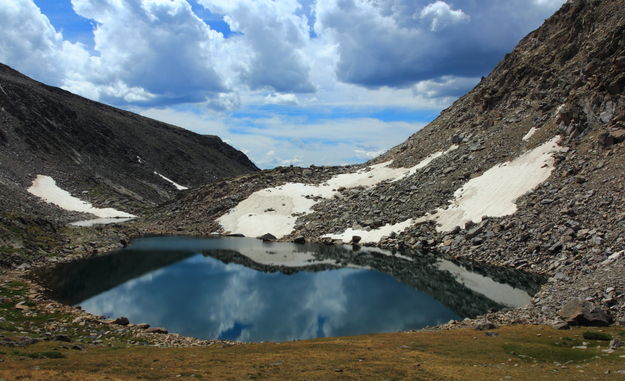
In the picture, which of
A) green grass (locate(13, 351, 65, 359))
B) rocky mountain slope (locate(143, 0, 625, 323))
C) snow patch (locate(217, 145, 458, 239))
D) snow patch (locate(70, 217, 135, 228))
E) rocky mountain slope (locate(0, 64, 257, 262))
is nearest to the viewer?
green grass (locate(13, 351, 65, 359))

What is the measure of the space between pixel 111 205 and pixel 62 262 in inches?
3208

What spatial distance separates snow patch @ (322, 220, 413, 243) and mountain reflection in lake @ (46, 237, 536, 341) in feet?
17.5

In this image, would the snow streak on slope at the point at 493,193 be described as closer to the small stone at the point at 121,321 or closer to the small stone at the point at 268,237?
the small stone at the point at 268,237

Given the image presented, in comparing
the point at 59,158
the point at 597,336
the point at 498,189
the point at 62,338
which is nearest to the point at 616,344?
the point at 597,336

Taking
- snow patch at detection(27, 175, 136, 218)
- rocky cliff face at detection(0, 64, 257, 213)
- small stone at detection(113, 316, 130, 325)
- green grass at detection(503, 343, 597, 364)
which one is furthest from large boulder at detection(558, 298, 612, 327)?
rocky cliff face at detection(0, 64, 257, 213)

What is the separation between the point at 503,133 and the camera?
9831cm

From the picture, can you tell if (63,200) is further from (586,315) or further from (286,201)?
(586,315)

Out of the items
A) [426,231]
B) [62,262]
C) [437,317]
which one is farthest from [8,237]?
[426,231]

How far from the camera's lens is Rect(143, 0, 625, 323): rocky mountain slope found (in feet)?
187

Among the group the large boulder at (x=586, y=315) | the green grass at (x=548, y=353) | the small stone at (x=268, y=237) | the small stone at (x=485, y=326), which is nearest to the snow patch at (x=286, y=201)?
the small stone at (x=268, y=237)

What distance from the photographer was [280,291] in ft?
194

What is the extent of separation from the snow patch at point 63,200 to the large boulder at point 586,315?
12736 cm

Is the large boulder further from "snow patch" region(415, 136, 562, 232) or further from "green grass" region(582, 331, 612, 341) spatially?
"snow patch" region(415, 136, 562, 232)

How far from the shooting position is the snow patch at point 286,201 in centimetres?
10738
